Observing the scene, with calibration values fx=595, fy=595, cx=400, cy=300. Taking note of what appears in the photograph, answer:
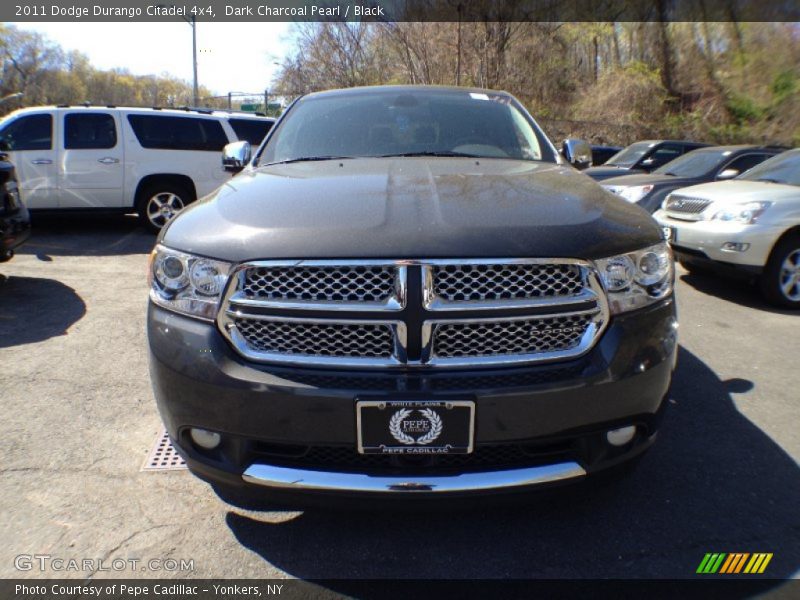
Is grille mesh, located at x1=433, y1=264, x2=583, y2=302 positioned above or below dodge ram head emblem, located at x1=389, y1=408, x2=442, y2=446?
above

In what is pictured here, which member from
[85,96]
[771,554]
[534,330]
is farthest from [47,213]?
[85,96]

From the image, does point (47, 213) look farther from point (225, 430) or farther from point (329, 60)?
point (329, 60)

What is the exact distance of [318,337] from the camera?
6.59 ft

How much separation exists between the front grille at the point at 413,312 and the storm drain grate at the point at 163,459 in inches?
46.8

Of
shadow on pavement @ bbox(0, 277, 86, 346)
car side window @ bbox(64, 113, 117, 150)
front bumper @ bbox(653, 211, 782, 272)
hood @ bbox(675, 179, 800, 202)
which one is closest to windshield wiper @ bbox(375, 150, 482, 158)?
shadow on pavement @ bbox(0, 277, 86, 346)

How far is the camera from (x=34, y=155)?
8.75 metres

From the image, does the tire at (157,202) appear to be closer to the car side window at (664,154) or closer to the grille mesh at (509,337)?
the grille mesh at (509,337)

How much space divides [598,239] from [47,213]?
9226mm

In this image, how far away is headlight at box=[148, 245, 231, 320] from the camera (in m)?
2.04

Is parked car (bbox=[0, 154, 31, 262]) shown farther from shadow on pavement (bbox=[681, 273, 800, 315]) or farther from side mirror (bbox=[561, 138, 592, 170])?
shadow on pavement (bbox=[681, 273, 800, 315])

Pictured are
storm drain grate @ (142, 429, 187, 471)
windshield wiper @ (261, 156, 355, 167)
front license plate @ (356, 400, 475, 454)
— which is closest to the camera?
front license plate @ (356, 400, 475, 454)

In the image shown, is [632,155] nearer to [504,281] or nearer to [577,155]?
[577,155]

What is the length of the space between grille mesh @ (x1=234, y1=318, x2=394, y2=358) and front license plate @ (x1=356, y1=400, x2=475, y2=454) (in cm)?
19

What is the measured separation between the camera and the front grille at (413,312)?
1.95m
